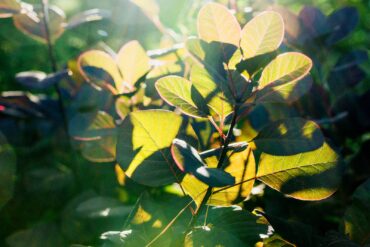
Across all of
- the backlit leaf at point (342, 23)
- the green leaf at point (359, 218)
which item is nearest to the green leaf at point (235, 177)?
the green leaf at point (359, 218)

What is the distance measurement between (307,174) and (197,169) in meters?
0.24

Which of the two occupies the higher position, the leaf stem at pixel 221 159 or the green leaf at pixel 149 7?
the green leaf at pixel 149 7

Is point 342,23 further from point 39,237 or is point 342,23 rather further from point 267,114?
point 39,237

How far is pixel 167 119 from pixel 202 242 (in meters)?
0.19

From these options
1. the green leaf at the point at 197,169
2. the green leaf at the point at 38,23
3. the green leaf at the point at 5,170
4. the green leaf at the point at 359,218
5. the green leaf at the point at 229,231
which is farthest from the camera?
the green leaf at the point at 38,23

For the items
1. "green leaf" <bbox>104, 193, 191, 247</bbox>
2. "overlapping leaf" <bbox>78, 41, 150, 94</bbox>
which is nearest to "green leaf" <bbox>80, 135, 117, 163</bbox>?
"overlapping leaf" <bbox>78, 41, 150, 94</bbox>

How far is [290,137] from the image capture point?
713 mm

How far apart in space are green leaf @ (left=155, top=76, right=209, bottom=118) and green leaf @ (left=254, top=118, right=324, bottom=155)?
0.10 metres

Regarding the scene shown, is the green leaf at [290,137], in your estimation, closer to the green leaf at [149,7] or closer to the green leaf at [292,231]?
the green leaf at [292,231]

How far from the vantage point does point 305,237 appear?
0.71 metres

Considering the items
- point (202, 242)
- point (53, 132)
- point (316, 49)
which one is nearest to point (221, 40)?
point (202, 242)

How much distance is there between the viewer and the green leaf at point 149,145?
26.6 inches

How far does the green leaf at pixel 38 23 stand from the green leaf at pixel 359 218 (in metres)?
0.84

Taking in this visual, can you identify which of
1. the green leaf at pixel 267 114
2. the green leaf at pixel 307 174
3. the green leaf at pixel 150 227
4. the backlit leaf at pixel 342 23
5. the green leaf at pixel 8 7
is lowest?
the green leaf at pixel 267 114
